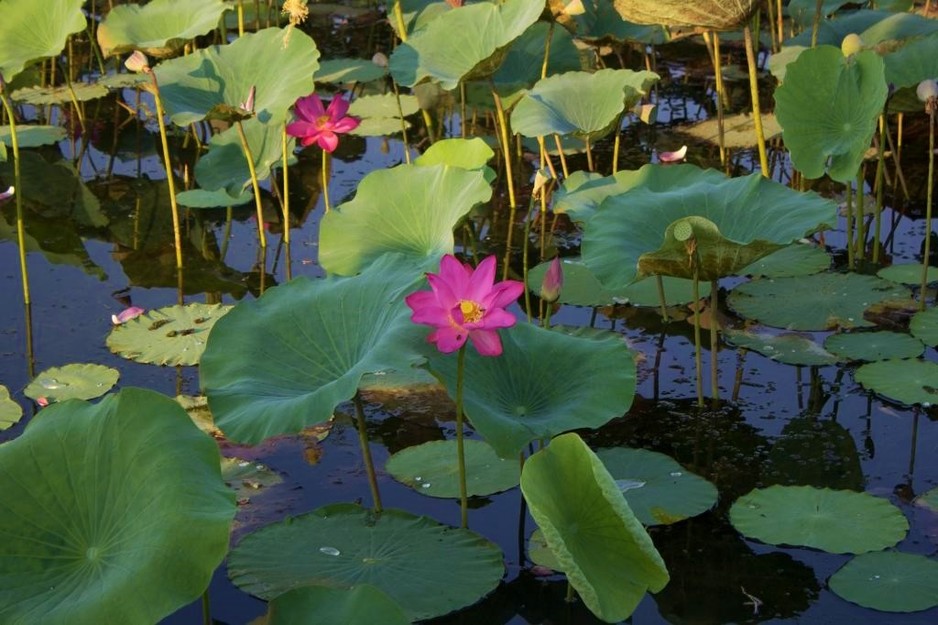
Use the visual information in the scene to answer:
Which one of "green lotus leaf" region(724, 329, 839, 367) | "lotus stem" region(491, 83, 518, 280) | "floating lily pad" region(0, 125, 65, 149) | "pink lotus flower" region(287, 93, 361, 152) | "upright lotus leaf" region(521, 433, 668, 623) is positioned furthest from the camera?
"floating lily pad" region(0, 125, 65, 149)

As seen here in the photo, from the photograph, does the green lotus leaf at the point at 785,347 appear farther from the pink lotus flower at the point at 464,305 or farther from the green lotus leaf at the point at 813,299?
the pink lotus flower at the point at 464,305

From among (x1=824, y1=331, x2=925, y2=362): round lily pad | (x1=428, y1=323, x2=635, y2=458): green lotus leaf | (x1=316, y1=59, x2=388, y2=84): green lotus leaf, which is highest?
(x1=316, y1=59, x2=388, y2=84): green lotus leaf

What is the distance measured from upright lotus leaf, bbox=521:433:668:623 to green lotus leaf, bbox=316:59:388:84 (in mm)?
3262

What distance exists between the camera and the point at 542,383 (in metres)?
2.16

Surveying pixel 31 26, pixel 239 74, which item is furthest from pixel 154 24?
pixel 239 74

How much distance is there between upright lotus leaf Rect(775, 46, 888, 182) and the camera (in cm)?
313

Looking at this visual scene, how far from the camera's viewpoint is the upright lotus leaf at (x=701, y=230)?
8.09 feet

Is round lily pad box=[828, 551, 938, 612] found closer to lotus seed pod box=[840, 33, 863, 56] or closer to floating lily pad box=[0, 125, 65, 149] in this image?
lotus seed pod box=[840, 33, 863, 56]

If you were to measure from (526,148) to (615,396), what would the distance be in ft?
9.01

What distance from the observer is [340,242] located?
290cm

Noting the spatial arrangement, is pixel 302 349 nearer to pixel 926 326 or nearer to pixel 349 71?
pixel 926 326

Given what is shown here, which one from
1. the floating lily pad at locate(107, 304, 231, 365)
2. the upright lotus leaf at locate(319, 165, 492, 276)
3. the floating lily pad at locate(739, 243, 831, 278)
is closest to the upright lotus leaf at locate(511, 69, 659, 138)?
the floating lily pad at locate(739, 243, 831, 278)

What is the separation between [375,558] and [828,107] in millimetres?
1824

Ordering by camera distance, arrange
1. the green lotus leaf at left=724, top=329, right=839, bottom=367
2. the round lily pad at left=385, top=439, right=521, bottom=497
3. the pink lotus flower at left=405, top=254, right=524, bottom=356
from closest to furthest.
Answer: the pink lotus flower at left=405, top=254, right=524, bottom=356
the round lily pad at left=385, top=439, right=521, bottom=497
the green lotus leaf at left=724, top=329, right=839, bottom=367
